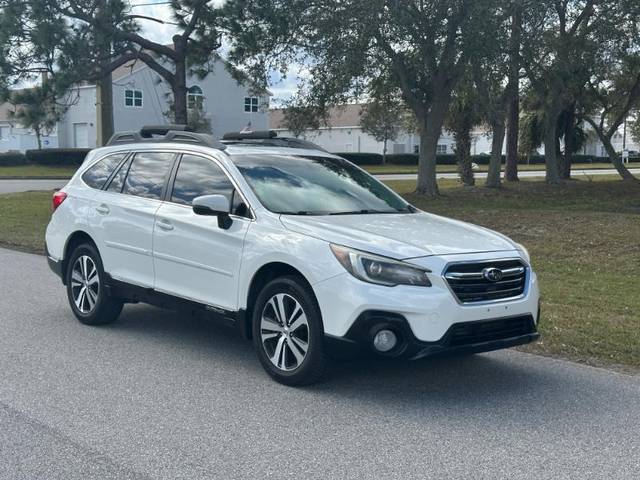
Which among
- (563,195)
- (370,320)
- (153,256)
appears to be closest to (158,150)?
(153,256)

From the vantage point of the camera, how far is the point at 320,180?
717 cm

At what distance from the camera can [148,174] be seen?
7688 millimetres

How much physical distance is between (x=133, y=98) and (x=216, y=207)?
51810 millimetres

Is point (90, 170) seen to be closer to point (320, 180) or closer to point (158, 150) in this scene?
point (158, 150)

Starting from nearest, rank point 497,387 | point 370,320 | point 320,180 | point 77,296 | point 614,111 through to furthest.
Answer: point 370,320, point 497,387, point 320,180, point 77,296, point 614,111

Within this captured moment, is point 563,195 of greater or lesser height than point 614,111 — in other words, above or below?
below

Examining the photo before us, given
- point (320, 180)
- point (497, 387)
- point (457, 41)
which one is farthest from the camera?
point (457, 41)

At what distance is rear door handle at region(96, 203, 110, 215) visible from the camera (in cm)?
787

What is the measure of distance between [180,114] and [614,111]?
2013cm

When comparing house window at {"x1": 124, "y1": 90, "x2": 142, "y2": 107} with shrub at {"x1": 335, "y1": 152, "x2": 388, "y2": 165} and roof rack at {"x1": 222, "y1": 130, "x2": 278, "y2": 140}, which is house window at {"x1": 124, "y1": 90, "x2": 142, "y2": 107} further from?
roof rack at {"x1": 222, "y1": 130, "x2": 278, "y2": 140}


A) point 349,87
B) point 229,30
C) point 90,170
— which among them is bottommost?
point 90,170

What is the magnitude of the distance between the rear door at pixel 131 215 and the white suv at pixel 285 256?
0.02 m

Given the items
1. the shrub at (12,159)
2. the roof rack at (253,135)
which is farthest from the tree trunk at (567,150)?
the shrub at (12,159)

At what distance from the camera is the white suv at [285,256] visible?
18.2 feet
